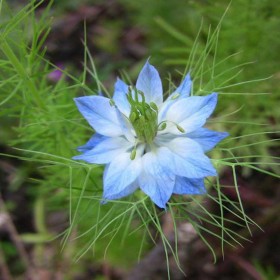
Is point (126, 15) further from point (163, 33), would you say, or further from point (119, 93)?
point (119, 93)

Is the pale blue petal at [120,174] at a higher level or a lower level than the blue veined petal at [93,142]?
lower

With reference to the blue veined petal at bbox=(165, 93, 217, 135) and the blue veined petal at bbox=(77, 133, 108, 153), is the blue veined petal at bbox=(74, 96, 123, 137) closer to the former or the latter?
the blue veined petal at bbox=(77, 133, 108, 153)

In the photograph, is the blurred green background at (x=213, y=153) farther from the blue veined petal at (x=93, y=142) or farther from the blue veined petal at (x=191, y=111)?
the blue veined petal at (x=191, y=111)

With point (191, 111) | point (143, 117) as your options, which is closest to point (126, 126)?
point (143, 117)

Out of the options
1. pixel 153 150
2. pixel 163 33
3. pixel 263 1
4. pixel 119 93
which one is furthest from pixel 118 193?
pixel 163 33

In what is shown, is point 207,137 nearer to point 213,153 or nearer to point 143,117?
point 143,117

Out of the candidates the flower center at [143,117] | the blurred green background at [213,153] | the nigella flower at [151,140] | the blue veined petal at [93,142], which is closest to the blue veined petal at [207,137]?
the nigella flower at [151,140]
